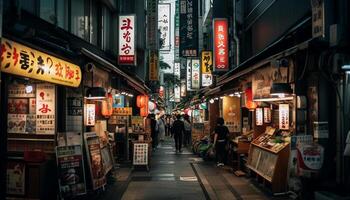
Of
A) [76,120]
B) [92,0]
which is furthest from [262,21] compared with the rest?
[76,120]

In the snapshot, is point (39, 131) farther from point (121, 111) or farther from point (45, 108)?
point (121, 111)

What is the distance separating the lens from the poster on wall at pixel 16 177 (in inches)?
452

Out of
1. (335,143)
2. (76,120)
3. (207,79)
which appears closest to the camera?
(335,143)

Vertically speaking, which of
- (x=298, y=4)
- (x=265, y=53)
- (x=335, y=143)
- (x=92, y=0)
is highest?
(x=92, y=0)

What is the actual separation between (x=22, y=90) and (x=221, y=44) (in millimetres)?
14490

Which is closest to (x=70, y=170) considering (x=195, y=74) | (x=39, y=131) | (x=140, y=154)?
(x=39, y=131)

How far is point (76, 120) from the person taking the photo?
529 inches

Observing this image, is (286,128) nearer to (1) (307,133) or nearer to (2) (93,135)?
(1) (307,133)

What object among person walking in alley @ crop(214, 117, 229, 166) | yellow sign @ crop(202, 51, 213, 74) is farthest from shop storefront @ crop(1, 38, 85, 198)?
yellow sign @ crop(202, 51, 213, 74)

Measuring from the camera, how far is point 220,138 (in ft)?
70.4

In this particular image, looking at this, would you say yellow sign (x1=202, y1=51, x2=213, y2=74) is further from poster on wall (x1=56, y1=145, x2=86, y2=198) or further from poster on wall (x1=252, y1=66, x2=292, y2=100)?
poster on wall (x1=56, y1=145, x2=86, y2=198)

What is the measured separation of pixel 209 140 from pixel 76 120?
14.4 metres

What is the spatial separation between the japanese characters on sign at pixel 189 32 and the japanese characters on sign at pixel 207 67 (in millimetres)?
2836

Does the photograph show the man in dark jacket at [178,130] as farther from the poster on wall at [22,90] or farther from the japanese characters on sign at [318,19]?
the japanese characters on sign at [318,19]
